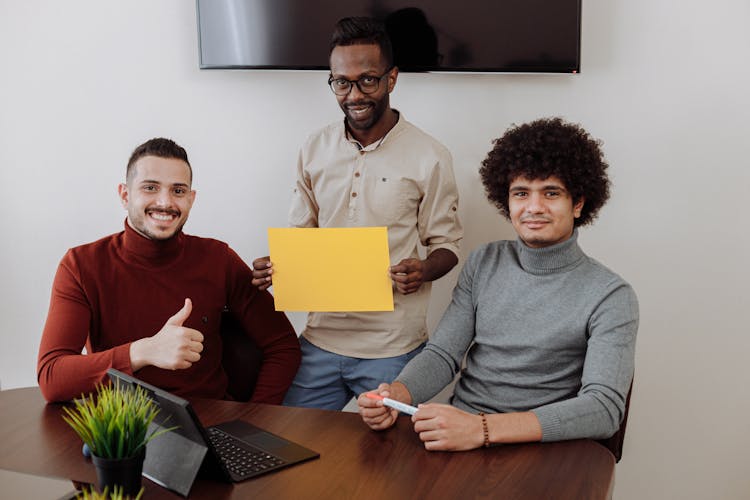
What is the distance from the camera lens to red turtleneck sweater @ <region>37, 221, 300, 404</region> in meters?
1.87

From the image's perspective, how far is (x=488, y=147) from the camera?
7.91 ft

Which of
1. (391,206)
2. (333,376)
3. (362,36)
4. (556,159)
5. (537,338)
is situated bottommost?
(333,376)

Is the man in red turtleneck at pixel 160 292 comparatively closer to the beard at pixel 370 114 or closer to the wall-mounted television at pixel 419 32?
the beard at pixel 370 114

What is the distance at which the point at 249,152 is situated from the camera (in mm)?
2654

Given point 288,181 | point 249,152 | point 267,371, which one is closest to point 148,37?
point 249,152

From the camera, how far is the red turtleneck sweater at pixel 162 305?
1866 millimetres

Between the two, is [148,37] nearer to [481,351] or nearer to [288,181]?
[288,181]

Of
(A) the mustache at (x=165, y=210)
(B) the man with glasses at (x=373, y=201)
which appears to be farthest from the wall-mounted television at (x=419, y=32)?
(A) the mustache at (x=165, y=210)

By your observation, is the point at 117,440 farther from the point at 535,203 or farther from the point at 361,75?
the point at 361,75

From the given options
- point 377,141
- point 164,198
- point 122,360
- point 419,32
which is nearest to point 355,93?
point 377,141

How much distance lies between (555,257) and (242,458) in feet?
2.66

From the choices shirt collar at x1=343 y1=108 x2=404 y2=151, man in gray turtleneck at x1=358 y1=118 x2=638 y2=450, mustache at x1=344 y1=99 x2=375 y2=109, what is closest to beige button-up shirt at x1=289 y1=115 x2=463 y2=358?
shirt collar at x1=343 y1=108 x2=404 y2=151

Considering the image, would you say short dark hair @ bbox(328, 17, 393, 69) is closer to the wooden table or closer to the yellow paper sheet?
the yellow paper sheet

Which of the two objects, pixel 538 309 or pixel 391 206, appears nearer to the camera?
pixel 538 309
